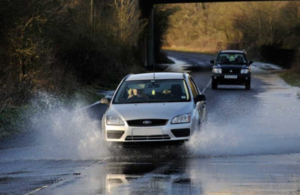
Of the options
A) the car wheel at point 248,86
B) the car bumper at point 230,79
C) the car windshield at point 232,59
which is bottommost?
the car wheel at point 248,86

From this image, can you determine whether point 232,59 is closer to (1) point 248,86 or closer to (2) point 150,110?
(1) point 248,86

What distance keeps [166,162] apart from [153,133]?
87 cm

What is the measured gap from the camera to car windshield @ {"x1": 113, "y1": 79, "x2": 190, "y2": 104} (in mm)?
14125

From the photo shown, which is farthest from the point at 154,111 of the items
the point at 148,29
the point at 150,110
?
the point at 148,29

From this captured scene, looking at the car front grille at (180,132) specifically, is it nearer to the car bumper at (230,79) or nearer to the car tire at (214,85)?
the car bumper at (230,79)

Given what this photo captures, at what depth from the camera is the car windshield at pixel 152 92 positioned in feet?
46.3

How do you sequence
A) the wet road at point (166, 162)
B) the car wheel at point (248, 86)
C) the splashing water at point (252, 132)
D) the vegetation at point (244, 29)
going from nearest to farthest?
1. the wet road at point (166, 162)
2. the splashing water at point (252, 132)
3. the car wheel at point (248, 86)
4. the vegetation at point (244, 29)

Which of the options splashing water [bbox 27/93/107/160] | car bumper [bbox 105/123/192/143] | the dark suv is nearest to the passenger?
splashing water [bbox 27/93/107/160]

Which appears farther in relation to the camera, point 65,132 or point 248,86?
point 248,86

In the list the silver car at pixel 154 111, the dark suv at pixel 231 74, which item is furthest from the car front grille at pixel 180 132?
the dark suv at pixel 231 74

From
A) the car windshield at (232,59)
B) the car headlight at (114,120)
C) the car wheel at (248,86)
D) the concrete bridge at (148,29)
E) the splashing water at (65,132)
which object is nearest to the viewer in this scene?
the car headlight at (114,120)

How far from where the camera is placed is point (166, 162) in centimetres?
1205

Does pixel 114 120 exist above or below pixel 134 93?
below

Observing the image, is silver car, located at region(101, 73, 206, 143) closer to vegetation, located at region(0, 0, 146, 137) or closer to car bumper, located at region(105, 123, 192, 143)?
car bumper, located at region(105, 123, 192, 143)
